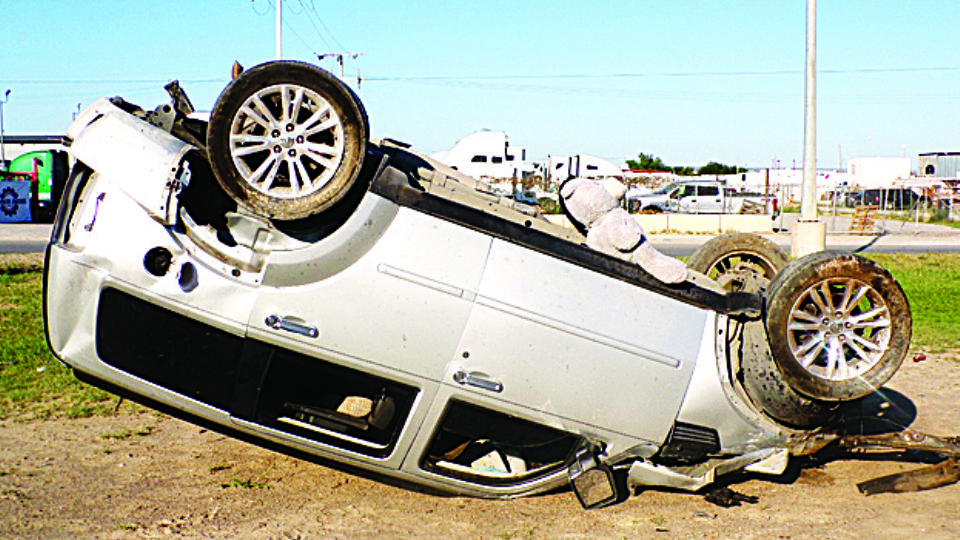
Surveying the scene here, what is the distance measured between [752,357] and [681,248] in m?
18.8

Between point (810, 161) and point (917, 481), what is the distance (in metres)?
12.1

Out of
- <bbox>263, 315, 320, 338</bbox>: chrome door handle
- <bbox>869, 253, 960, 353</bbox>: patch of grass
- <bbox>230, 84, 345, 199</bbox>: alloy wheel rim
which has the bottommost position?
<bbox>263, 315, 320, 338</bbox>: chrome door handle

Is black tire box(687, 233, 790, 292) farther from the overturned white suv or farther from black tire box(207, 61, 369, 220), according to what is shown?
black tire box(207, 61, 369, 220)

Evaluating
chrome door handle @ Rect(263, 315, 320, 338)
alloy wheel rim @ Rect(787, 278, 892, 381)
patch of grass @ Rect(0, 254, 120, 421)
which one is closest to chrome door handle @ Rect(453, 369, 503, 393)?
chrome door handle @ Rect(263, 315, 320, 338)

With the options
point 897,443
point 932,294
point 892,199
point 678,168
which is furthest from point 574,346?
point 678,168

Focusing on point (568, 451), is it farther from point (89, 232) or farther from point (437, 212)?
point (89, 232)

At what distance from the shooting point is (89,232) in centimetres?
493

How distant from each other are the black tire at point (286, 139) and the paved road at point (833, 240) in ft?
55.4

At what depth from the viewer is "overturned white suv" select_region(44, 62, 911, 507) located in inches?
192

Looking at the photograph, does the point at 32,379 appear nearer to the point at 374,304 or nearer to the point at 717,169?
the point at 374,304

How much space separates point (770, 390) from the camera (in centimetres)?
557

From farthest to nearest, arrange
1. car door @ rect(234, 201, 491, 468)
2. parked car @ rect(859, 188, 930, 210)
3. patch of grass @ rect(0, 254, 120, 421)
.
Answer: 1. parked car @ rect(859, 188, 930, 210)
2. patch of grass @ rect(0, 254, 120, 421)
3. car door @ rect(234, 201, 491, 468)

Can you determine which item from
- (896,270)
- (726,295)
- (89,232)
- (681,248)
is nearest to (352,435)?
(89,232)

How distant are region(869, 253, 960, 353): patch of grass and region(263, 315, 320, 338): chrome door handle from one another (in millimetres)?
7891
